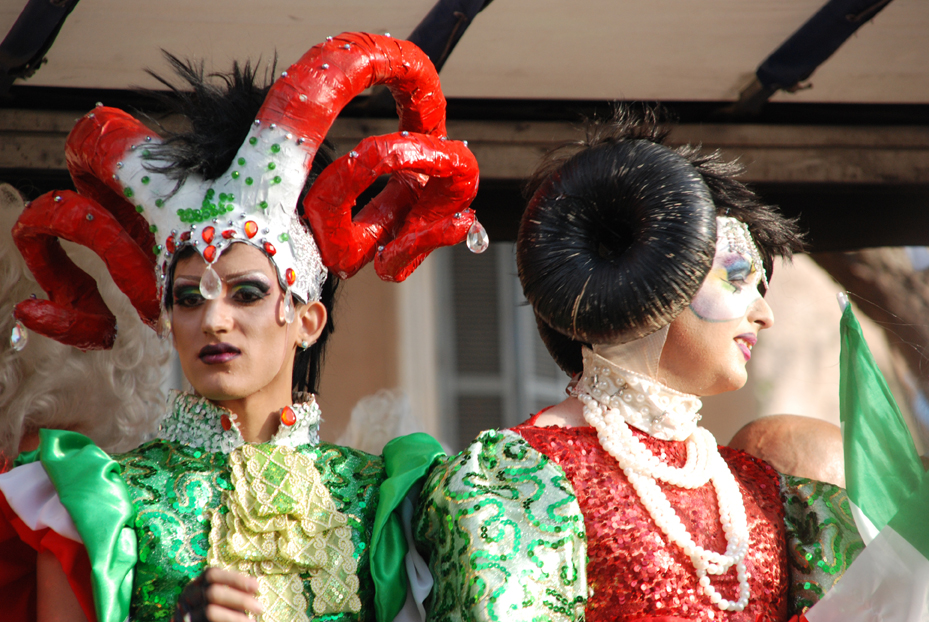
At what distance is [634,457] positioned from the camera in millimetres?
2141

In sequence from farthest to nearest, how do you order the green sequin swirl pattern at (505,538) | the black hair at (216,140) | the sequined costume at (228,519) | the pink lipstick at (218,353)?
the black hair at (216,140) → the pink lipstick at (218,353) → the sequined costume at (228,519) → the green sequin swirl pattern at (505,538)

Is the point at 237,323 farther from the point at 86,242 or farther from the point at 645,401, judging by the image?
the point at 645,401

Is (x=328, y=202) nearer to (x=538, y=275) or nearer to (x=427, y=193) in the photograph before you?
(x=427, y=193)

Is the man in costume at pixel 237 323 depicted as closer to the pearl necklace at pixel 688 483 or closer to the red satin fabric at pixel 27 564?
the red satin fabric at pixel 27 564

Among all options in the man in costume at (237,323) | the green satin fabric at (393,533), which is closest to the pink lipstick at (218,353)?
the man in costume at (237,323)

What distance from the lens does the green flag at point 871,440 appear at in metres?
2.09

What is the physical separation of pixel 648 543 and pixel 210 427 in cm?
93

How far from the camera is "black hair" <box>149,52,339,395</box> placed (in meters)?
2.27

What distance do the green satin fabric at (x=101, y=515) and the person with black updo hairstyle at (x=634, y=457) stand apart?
1.87 ft

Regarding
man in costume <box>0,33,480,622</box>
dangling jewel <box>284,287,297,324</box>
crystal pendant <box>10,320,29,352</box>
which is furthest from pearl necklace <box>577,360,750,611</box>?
crystal pendant <box>10,320,29,352</box>

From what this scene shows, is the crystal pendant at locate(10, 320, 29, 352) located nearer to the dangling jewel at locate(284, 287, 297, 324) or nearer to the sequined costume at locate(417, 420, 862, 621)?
the dangling jewel at locate(284, 287, 297, 324)

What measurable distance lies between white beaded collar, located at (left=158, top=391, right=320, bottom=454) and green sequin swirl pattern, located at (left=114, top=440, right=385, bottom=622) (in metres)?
0.02

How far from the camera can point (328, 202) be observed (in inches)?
89.6

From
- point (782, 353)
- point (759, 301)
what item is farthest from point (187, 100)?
point (782, 353)
